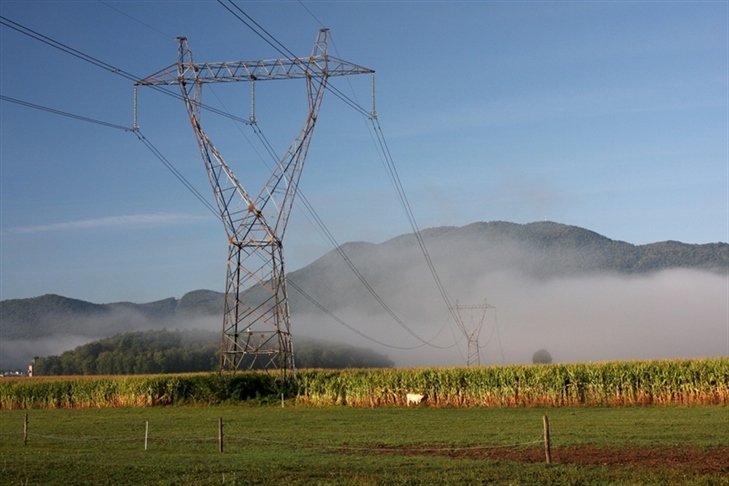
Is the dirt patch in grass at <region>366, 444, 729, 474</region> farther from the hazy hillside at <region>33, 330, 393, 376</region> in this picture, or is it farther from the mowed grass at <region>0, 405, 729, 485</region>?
the hazy hillside at <region>33, 330, 393, 376</region>

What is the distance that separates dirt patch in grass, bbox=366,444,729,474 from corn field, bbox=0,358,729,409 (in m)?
21.5

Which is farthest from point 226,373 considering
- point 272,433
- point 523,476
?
point 523,476

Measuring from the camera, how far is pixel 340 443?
2795 centimetres

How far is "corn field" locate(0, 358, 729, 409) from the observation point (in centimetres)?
4459

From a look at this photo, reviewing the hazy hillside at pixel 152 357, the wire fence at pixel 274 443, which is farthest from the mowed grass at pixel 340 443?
the hazy hillside at pixel 152 357

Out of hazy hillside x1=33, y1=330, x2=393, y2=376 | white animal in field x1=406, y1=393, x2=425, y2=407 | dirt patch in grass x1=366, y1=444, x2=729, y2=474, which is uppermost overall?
hazy hillside x1=33, y1=330, x2=393, y2=376

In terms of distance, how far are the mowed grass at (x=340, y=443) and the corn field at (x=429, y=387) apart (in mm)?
2619

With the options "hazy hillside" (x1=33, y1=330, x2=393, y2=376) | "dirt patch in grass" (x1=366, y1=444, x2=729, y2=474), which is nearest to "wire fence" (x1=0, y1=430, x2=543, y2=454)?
"dirt patch in grass" (x1=366, y1=444, x2=729, y2=474)

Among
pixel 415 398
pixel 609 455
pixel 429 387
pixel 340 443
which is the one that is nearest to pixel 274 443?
pixel 340 443

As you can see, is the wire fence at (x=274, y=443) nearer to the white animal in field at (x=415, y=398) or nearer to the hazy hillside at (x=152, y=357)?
the white animal in field at (x=415, y=398)

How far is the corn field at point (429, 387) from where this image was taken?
44.6 meters

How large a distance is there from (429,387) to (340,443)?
21.9 meters

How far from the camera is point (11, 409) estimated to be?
55.7 meters

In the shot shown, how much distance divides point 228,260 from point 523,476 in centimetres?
3174
